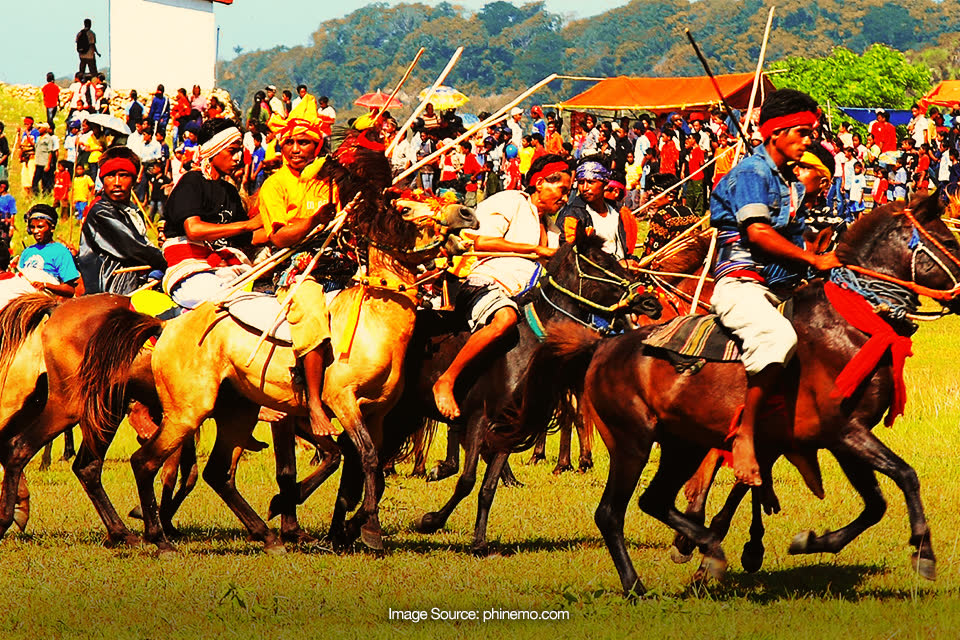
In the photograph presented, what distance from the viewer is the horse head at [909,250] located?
813cm

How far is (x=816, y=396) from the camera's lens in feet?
27.0

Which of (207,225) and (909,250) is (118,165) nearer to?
(207,225)

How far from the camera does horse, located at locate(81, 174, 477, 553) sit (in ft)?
32.8

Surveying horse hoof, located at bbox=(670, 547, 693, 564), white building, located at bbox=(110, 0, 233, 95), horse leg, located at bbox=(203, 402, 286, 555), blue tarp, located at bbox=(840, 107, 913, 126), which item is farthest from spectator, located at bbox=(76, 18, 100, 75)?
horse hoof, located at bbox=(670, 547, 693, 564)

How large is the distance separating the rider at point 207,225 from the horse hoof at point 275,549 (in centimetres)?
197

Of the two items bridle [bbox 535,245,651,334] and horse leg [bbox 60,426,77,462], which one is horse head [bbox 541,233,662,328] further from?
horse leg [bbox 60,426,77,462]

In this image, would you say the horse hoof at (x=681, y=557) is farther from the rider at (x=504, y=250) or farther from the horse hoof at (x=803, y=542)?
the rider at (x=504, y=250)

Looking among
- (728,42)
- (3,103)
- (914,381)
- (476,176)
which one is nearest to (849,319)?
(914,381)

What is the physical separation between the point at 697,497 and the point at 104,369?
451 centimetres

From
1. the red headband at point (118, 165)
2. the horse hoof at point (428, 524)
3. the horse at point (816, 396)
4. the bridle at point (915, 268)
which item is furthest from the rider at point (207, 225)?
the bridle at point (915, 268)

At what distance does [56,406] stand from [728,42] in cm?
15116

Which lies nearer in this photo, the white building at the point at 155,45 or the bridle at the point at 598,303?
the bridle at the point at 598,303

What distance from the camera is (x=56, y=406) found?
1086 cm

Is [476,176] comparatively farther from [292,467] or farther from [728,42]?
[728,42]
